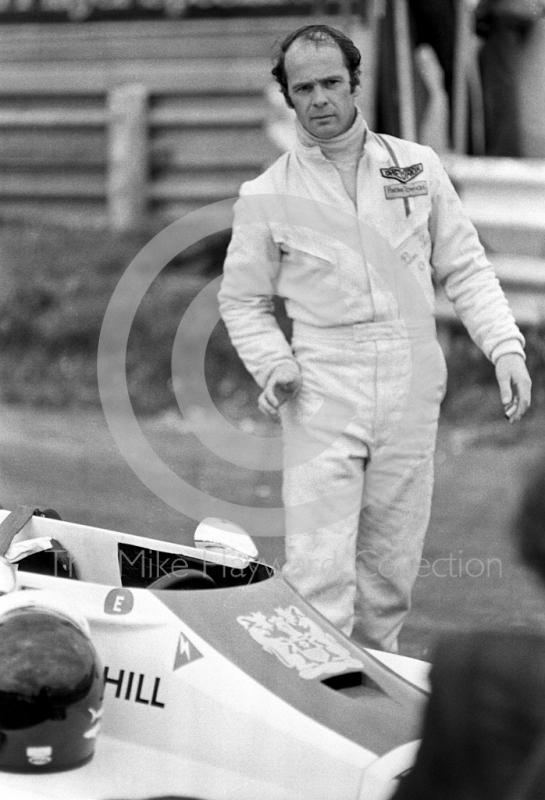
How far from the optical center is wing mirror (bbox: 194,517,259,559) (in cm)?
326

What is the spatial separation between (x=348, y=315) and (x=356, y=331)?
47 millimetres

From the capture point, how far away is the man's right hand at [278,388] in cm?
355

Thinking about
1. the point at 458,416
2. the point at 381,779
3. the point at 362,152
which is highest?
the point at 362,152

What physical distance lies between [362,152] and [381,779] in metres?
1.73

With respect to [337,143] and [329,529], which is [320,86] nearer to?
[337,143]

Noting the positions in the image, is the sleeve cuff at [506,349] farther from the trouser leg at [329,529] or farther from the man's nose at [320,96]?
the man's nose at [320,96]

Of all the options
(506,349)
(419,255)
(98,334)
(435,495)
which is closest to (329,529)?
(506,349)

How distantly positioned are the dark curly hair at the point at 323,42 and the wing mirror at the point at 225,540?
115 centimetres

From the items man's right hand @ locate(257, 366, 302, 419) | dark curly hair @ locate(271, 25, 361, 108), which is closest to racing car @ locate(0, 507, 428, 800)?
man's right hand @ locate(257, 366, 302, 419)

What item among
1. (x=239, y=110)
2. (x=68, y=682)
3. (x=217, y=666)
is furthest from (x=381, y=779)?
(x=239, y=110)

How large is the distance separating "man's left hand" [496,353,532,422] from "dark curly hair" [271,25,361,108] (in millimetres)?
837

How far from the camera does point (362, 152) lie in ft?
11.9

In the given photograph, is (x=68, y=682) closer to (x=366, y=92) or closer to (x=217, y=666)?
(x=217, y=666)

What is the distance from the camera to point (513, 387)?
11.4 feet
